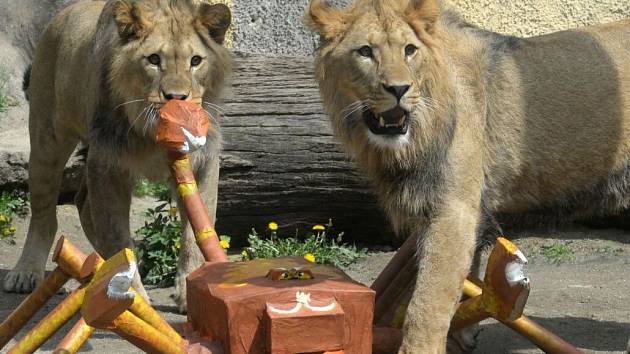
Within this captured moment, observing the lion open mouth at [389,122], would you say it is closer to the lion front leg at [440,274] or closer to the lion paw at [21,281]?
the lion front leg at [440,274]

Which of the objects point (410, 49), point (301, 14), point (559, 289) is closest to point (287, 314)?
point (410, 49)

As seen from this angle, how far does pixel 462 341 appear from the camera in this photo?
4.26m

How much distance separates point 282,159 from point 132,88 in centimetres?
165

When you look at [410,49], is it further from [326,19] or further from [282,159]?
[282,159]

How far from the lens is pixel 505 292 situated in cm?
305

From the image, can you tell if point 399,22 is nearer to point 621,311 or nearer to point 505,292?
point 505,292

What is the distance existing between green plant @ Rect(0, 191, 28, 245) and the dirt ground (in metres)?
0.07

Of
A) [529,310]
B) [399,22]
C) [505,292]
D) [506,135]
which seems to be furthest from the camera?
[529,310]

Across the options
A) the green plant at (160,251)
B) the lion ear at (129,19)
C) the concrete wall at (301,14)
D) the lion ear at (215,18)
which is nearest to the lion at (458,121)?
the lion ear at (215,18)

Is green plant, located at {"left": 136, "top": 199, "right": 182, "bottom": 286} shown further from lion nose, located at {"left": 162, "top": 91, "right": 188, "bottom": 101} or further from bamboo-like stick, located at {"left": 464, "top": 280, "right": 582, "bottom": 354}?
bamboo-like stick, located at {"left": 464, "top": 280, "right": 582, "bottom": 354}

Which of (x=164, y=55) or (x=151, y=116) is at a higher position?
(x=164, y=55)

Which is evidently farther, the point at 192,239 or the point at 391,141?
the point at 192,239

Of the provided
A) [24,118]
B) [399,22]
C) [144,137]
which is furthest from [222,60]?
[24,118]

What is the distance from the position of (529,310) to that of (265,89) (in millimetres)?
2082
